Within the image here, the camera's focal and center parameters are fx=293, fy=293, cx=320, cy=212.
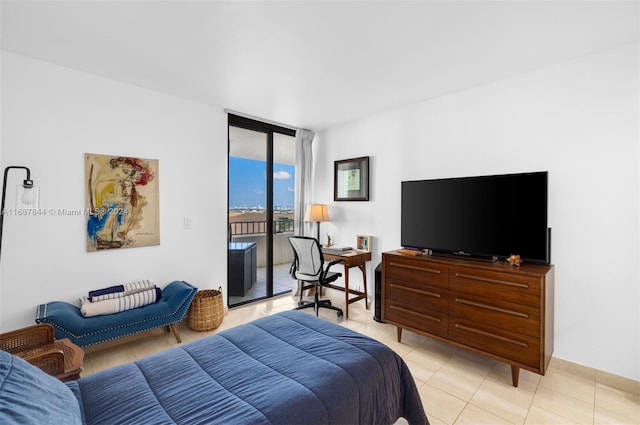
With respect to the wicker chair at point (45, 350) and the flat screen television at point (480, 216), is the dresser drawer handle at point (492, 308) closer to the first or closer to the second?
the flat screen television at point (480, 216)

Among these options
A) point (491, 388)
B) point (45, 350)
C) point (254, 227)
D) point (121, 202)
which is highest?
point (121, 202)

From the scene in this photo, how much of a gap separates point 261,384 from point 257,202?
3102mm

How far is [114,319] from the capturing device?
2.52 metres

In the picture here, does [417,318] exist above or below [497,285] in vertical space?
below

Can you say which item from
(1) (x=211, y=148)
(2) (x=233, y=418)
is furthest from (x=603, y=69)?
(1) (x=211, y=148)

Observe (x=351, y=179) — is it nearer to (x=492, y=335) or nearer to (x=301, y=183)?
(x=301, y=183)

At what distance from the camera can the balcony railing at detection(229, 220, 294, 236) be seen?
4133 millimetres

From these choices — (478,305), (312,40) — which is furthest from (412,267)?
(312,40)

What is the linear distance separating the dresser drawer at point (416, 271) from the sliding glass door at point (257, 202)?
1.93 m

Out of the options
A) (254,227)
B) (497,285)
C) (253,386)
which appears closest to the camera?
(253,386)

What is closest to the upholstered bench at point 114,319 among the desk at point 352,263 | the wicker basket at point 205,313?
the wicker basket at point 205,313

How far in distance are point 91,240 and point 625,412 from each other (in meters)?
→ 4.38

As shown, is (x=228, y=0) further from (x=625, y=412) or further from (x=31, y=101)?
(x=625, y=412)

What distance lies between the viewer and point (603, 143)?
89.3 inches
